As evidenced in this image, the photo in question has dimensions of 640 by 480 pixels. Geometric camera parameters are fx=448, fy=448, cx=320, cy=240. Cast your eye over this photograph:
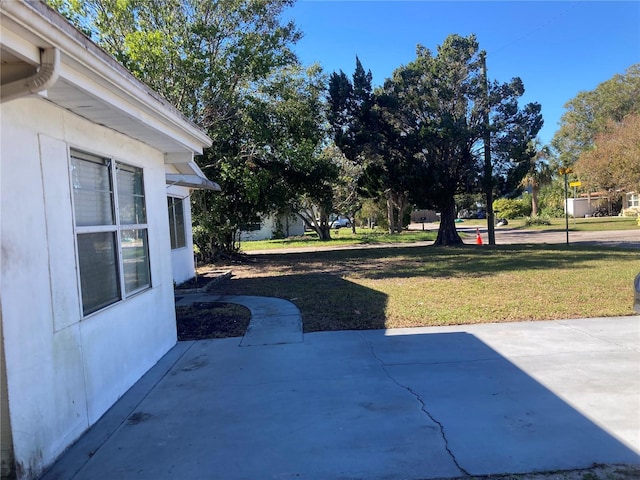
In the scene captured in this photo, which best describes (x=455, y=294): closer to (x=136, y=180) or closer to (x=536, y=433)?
(x=536, y=433)

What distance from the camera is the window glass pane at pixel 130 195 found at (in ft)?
16.1

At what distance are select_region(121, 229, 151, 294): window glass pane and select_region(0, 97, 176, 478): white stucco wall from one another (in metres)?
0.53

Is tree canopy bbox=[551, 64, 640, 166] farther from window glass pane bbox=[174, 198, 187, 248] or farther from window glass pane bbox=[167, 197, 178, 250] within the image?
window glass pane bbox=[167, 197, 178, 250]

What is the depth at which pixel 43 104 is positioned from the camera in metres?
3.49

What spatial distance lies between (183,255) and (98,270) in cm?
828

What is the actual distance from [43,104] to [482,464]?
13.9 feet

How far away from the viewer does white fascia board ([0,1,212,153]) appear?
2.45 metres

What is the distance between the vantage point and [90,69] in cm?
325

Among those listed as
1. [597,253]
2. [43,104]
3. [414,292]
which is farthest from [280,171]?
[43,104]

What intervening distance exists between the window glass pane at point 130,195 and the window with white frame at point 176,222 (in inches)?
239

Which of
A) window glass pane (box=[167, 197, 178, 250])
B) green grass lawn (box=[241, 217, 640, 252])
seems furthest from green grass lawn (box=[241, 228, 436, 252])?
window glass pane (box=[167, 197, 178, 250])

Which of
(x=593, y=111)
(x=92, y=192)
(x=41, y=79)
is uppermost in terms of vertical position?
(x=593, y=111)

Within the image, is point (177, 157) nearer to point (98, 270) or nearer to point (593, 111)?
point (98, 270)

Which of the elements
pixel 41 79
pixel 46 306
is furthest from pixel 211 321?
pixel 41 79
